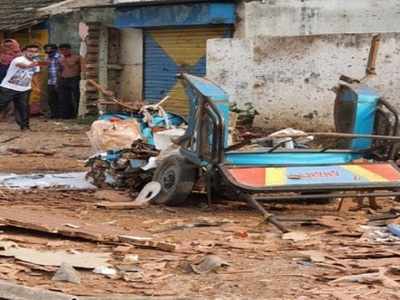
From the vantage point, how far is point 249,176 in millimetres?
7723

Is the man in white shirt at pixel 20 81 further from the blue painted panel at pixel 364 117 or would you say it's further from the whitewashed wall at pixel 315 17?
the blue painted panel at pixel 364 117

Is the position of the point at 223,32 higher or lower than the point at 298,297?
higher

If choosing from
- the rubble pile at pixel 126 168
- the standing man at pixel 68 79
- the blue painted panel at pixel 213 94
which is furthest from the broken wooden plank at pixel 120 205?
the standing man at pixel 68 79

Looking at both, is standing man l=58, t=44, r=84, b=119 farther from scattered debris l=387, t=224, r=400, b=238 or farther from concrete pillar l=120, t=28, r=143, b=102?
scattered debris l=387, t=224, r=400, b=238

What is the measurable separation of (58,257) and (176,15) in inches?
512

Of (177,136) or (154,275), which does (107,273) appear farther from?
(177,136)

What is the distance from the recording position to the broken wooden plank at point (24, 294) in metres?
5.13

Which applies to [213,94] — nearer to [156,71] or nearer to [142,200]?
[142,200]

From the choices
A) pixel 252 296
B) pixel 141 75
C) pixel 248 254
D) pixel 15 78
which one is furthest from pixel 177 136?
pixel 141 75

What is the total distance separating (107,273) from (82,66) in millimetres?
15345

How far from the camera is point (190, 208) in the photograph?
8570 millimetres

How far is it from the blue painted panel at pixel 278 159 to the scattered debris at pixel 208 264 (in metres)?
2.13

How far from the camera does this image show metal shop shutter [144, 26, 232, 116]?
18.8 meters

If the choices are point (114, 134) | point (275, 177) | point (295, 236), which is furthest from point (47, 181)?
point (295, 236)
